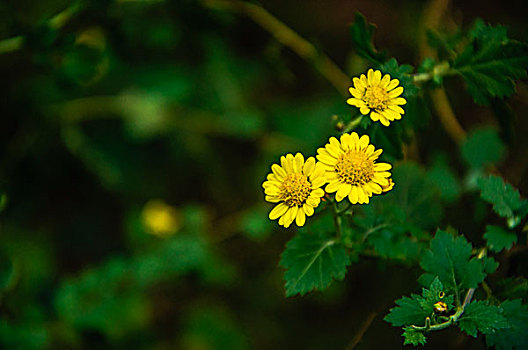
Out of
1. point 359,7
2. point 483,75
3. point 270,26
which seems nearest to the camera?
point 483,75

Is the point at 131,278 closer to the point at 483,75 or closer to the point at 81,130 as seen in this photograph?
the point at 81,130

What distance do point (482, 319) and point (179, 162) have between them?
5.27ft

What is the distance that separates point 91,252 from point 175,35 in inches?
42.4

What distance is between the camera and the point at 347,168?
96 centimetres

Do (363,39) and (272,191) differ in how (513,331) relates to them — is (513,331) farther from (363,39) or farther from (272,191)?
(363,39)

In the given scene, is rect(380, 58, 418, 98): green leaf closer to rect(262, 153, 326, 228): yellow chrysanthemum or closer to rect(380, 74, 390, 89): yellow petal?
rect(380, 74, 390, 89): yellow petal

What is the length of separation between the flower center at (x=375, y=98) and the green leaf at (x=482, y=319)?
461 mm

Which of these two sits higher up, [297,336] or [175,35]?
[175,35]

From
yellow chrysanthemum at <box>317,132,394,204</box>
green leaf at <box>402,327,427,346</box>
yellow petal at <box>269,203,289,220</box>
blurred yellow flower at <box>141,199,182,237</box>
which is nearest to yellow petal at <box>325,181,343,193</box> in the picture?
yellow chrysanthemum at <box>317,132,394,204</box>

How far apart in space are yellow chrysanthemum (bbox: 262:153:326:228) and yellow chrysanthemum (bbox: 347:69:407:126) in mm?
160

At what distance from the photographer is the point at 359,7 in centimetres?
243

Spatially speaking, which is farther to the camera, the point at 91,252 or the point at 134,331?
the point at 91,252

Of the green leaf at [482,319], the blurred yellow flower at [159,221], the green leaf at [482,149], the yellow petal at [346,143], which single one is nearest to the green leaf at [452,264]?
the green leaf at [482,319]

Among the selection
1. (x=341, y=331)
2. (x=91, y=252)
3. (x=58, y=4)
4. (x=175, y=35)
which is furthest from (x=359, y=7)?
(x=91, y=252)
